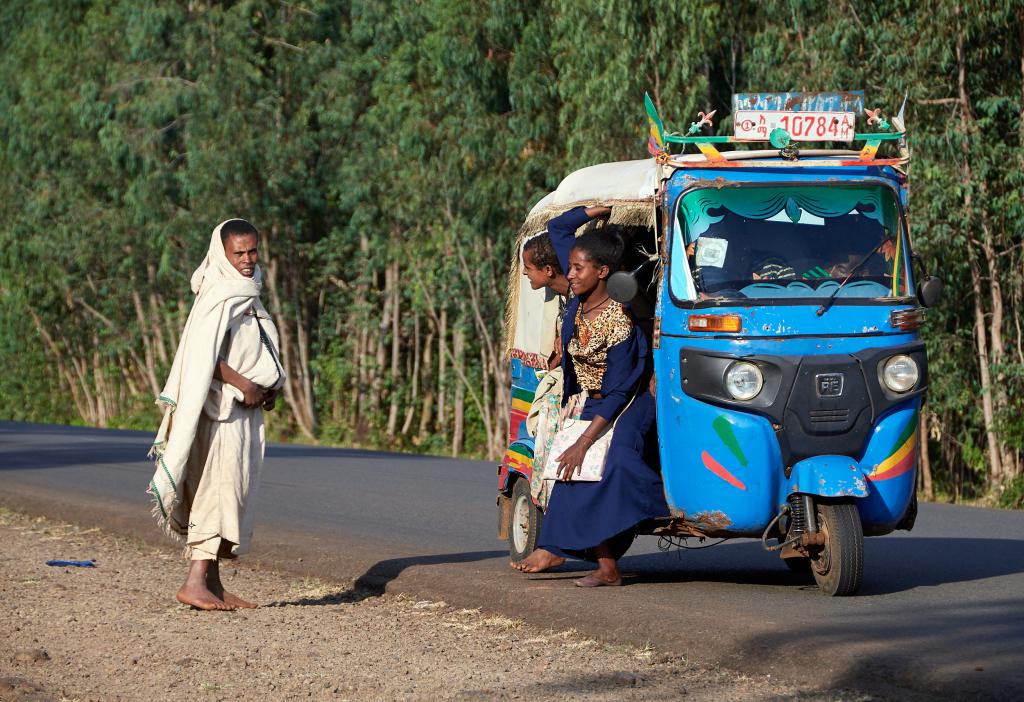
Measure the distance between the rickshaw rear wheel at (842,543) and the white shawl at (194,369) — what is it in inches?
124

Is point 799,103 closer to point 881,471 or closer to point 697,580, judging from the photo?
point 881,471

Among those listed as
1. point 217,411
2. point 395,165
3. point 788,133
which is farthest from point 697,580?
point 395,165

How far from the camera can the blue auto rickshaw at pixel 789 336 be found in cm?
815

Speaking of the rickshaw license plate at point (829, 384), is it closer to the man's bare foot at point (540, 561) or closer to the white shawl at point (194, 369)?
the man's bare foot at point (540, 561)

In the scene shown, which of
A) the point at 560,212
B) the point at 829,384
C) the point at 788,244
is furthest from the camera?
the point at 560,212

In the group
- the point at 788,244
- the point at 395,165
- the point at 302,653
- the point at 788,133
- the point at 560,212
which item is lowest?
the point at 302,653

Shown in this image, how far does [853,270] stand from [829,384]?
68cm

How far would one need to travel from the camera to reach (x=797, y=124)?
8773 millimetres

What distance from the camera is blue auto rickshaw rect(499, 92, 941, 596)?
26.7ft

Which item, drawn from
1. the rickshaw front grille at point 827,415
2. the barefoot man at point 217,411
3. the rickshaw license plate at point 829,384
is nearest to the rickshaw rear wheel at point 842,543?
the rickshaw front grille at point 827,415

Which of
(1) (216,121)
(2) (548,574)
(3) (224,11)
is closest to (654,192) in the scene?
(2) (548,574)

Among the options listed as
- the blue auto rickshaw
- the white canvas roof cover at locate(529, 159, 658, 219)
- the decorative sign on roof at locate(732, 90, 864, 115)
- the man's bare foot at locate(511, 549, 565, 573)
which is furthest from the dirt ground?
the decorative sign on roof at locate(732, 90, 864, 115)

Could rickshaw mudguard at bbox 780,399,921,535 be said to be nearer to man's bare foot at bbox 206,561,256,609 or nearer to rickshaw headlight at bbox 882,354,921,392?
rickshaw headlight at bbox 882,354,921,392

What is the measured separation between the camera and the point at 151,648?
302 inches
